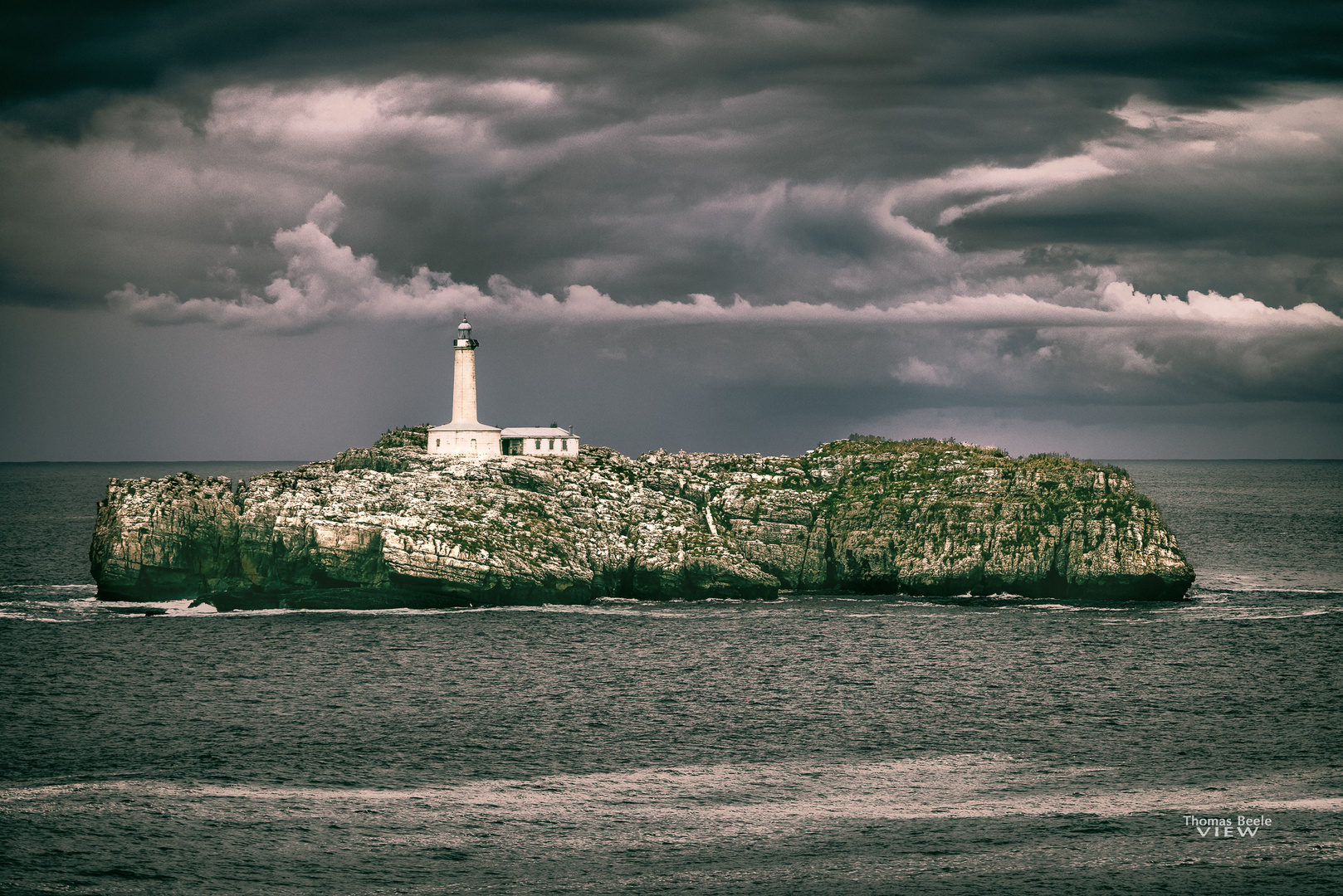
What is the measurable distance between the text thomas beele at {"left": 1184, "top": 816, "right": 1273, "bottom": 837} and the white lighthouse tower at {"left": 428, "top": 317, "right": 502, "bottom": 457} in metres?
84.6

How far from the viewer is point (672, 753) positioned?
50.0 meters

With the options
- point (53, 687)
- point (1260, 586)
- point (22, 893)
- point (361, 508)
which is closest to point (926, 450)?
point (1260, 586)

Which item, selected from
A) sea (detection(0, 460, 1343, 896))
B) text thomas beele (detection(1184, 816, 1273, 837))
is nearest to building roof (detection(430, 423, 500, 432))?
sea (detection(0, 460, 1343, 896))

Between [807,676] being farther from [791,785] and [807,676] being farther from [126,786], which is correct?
[126,786]

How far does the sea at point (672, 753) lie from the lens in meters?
37.0

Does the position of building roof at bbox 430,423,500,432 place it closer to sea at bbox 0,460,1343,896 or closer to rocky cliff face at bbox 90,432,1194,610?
rocky cliff face at bbox 90,432,1194,610

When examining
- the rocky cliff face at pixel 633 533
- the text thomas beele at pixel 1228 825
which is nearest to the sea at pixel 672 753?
the text thomas beele at pixel 1228 825

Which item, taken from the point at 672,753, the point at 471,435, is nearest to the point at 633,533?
the point at 471,435

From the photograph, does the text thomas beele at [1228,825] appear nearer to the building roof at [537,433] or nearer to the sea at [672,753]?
the sea at [672,753]

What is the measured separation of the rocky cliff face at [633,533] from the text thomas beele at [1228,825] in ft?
175

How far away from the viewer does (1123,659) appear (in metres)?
69.5

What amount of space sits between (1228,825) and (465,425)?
293ft

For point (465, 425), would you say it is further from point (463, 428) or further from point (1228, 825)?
point (1228, 825)

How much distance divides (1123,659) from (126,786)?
179 ft
